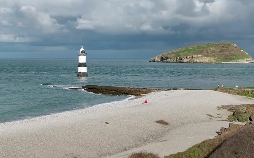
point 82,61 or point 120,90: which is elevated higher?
point 82,61

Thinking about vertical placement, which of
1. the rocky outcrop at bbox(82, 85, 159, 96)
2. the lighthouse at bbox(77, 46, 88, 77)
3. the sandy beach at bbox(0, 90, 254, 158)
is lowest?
the rocky outcrop at bbox(82, 85, 159, 96)

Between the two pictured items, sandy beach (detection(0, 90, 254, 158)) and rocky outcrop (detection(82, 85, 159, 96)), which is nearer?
sandy beach (detection(0, 90, 254, 158))

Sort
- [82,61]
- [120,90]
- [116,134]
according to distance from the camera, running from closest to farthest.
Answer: [116,134]
[120,90]
[82,61]

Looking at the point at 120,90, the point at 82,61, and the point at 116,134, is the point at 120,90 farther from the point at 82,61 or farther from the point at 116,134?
the point at 116,134

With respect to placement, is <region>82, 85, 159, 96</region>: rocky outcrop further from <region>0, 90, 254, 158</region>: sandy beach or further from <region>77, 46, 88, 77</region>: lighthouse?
<region>77, 46, 88, 77</region>: lighthouse

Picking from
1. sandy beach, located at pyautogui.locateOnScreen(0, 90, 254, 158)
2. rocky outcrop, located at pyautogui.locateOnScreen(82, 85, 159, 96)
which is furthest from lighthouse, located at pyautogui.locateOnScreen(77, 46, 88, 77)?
sandy beach, located at pyautogui.locateOnScreen(0, 90, 254, 158)

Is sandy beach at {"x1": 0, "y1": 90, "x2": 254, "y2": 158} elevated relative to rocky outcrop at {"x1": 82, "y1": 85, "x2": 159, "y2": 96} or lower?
elevated

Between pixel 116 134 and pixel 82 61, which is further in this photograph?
pixel 82 61

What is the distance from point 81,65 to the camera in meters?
82.8

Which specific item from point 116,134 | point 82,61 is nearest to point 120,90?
point 82,61

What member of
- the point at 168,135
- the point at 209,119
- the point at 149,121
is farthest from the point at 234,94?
the point at 168,135

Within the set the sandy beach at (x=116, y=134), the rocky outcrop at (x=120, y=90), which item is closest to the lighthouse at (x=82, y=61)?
the rocky outcrop at (x=120, y=90)

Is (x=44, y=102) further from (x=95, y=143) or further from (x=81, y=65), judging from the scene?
(x=81, y=65)

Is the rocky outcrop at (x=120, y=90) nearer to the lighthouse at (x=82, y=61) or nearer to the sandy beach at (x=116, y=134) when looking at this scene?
the sandy beach at (x=116, y=134)
